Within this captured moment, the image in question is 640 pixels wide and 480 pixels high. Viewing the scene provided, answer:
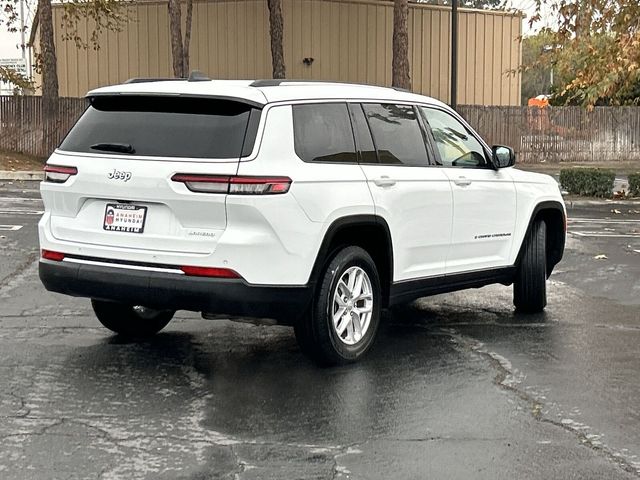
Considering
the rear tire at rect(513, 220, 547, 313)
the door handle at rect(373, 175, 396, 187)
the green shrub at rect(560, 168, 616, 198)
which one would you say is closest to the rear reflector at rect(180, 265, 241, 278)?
the door handle at rect(373, 175, 396, 187)

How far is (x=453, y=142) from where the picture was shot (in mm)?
7852

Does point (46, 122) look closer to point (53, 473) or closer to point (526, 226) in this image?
point (526, 226)

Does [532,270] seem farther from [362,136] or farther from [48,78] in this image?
[48,78]

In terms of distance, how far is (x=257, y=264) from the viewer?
19.7 feet

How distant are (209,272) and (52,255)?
47.4 inches

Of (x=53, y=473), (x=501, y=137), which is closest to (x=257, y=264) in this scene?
(x=53, y=473)

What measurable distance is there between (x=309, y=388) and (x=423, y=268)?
1.57 metres

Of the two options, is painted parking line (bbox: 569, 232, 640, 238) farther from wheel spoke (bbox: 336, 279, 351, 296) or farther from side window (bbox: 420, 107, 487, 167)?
wheel spoke (bbox: 336, 279, 351, 296)

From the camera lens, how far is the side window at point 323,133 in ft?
20.9

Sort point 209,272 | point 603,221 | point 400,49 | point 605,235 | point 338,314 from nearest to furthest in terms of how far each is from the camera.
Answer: point 209,272, point 338,314, point 605,235, point 603,221, point 400,49

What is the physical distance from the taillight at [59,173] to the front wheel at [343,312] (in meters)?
1.68

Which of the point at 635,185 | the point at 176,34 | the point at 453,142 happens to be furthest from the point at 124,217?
the point at 176,34

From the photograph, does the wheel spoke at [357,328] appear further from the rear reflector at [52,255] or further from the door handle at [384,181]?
the rear reflector at [52,255]

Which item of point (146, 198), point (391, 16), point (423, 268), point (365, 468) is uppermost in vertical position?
point (391, 16)
